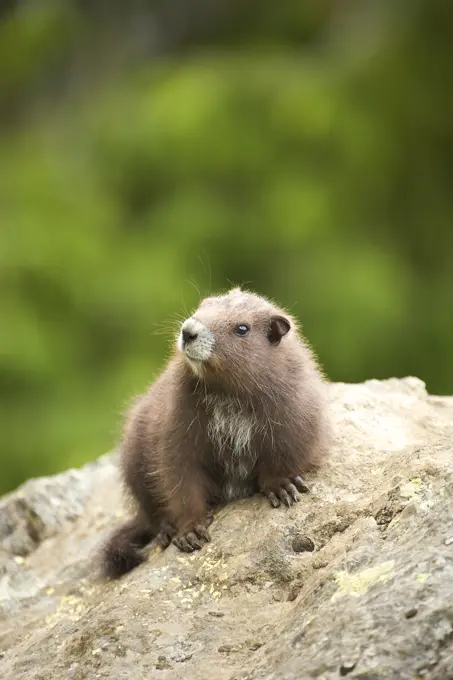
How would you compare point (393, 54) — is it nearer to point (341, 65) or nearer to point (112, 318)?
point (341, 65)

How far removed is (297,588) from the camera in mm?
4133

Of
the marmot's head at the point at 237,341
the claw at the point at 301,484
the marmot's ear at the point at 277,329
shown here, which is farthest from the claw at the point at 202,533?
the marmot's ear at the point at 277,329

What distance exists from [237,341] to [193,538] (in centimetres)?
91

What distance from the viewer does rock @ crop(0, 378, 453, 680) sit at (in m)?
3.28

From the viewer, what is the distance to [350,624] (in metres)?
3.33

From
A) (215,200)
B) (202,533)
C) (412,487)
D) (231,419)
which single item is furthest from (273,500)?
(215,200)

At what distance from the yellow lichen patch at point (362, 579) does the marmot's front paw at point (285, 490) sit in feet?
3.82

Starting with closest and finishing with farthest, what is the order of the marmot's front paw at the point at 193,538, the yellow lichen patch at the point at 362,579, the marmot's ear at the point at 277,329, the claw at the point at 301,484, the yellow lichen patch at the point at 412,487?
the yellow lichen patch at the point at 362,579, the yellow lichen patch at the point at 412,487, the marmot's front paw at the point at 193,538, the claw at the point at 301,484, the marmot's ear at the point at 277,329

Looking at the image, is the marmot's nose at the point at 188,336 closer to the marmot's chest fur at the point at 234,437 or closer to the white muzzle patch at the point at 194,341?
the white muzzle patch at the point at 194,341

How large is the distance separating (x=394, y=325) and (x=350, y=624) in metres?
7.59

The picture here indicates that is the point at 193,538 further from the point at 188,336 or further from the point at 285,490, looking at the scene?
the point at 188,336

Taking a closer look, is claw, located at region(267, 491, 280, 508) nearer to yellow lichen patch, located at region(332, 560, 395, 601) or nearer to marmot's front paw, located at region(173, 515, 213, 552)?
marmot's front paw, located at region(173, 515, 213, 552)

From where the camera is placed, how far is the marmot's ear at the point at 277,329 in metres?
5.14

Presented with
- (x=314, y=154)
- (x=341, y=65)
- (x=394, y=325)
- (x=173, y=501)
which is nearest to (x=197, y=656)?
(x=173, y=501)
